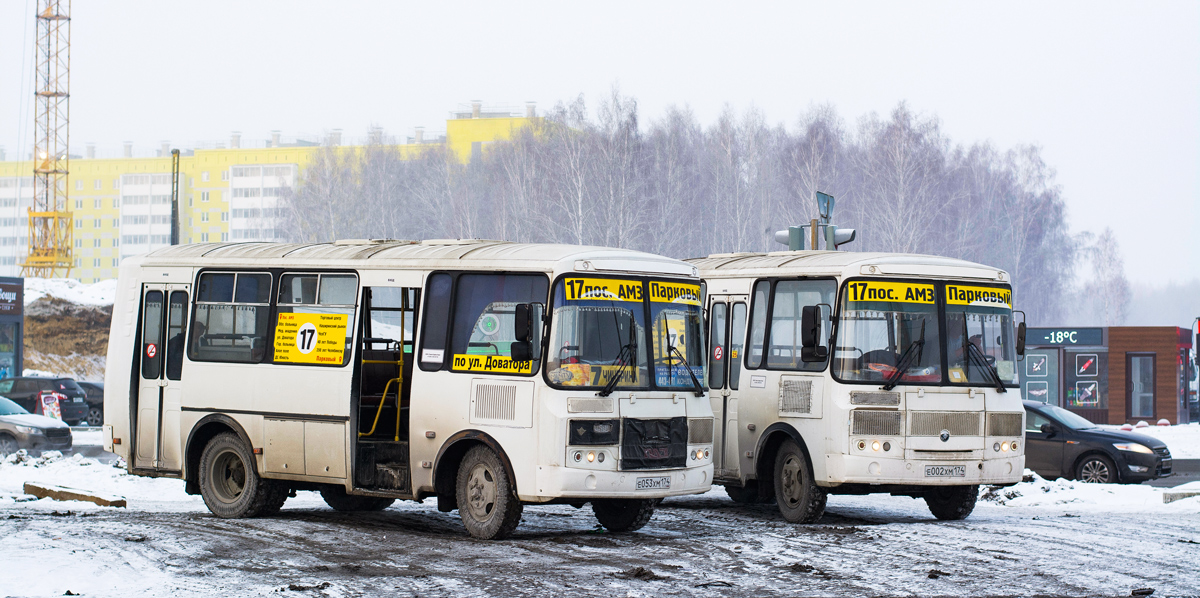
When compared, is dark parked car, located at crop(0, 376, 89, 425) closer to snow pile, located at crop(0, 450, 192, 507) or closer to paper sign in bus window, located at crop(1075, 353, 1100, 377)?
snow pile, located at crop(0, 450, 192, 507)

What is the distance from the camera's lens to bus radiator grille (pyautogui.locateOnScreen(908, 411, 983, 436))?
44.3ft

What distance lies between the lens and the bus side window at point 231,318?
46.6ft

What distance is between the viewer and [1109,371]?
118 feet

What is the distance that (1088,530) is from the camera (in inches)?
529

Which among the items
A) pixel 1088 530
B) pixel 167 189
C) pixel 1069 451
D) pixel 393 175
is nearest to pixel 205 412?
pixel 1088 530

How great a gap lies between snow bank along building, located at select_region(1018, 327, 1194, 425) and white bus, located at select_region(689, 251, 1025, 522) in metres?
23.1

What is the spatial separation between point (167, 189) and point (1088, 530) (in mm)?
143872

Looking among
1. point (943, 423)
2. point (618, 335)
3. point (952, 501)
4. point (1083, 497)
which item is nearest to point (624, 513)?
point (618, 335)

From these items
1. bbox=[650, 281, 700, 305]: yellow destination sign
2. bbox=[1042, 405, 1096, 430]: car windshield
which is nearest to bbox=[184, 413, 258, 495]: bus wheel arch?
bbox=[650, 281, 700, 305]: yellow destination sign

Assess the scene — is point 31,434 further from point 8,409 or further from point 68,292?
point 68,292

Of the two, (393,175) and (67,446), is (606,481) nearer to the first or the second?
(67,446)

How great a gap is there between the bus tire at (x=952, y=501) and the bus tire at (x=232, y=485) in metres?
6.79

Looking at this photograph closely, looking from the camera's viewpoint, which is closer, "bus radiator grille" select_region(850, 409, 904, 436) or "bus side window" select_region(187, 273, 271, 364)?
"bus radiator grille" select_region(850, 409, 904, 436)

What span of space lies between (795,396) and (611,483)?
294cm
